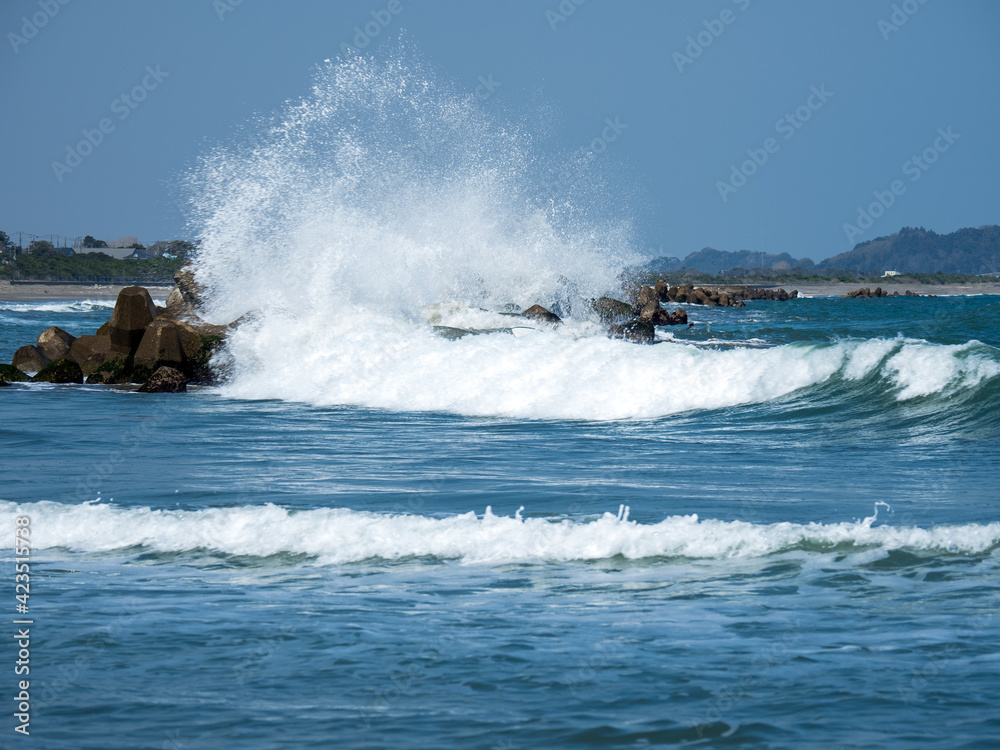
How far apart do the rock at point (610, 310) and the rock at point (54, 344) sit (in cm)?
1243

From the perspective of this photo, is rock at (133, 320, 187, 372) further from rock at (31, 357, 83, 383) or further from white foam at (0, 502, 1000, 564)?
white foam at (0, 502, 1000, 564)

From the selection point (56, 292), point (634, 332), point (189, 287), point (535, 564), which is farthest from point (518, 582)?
point (56, 292)

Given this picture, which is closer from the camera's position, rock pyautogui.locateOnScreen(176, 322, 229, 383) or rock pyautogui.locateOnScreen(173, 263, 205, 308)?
rock pyautogui.locateOnScreen(176, 322, 229, 383)

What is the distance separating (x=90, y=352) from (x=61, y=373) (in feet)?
3.00

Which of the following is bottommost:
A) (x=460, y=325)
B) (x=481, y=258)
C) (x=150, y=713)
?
(x=150, y=713)

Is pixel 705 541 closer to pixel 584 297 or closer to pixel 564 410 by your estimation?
pixel 564 410

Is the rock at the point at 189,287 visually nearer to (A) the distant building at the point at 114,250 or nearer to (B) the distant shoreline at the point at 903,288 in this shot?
(B) the distant shoreline at the point at 903,288

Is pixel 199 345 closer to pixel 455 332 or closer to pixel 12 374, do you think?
pixel 12 374

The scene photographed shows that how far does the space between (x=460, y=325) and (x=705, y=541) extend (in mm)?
14625

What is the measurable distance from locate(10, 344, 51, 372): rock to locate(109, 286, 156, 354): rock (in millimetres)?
1929

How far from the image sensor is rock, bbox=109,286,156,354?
17.8 m

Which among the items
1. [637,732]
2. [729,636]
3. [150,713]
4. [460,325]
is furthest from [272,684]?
[460,325]

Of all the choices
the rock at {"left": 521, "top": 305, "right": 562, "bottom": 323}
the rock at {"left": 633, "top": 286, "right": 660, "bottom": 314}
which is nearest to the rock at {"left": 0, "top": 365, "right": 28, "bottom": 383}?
the rock at {"left": 521, "top": 305, "right": 562, "bottom": 323}

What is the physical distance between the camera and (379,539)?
6.40 meters
